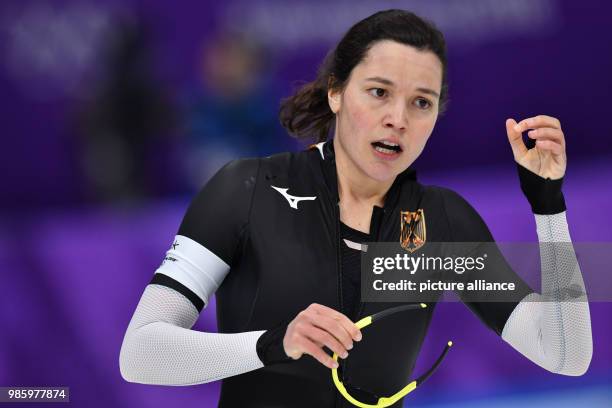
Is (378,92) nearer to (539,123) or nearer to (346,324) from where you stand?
(539,123)

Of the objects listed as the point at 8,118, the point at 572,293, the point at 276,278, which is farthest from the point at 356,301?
the point at 8,118

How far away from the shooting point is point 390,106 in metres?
2.71

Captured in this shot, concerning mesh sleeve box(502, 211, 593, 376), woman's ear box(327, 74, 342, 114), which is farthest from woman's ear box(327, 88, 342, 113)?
mesh sleeve box(502, 211, 593, 376)

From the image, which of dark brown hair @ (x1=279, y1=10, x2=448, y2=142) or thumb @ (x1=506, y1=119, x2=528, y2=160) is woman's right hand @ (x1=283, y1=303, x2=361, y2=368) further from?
dark brown hair @ (x1=279, y1=10, x2=448, y2=142)

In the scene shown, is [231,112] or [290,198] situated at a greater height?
[231,112]

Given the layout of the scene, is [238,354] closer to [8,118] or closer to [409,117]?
[409,117]

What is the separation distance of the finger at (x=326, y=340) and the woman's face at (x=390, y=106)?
2.20 feet

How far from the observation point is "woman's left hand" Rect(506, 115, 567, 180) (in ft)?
8.59

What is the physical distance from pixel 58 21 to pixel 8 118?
0.81 m

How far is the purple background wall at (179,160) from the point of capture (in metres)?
4.53

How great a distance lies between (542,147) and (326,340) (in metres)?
0.85

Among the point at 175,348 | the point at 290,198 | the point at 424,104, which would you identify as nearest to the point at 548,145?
the point at 424,104

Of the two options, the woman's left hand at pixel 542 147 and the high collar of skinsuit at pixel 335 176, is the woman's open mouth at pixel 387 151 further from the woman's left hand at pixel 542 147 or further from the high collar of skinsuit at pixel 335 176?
the woman's left hand at pixel 542 147

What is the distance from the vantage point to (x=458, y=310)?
482 centimetres
